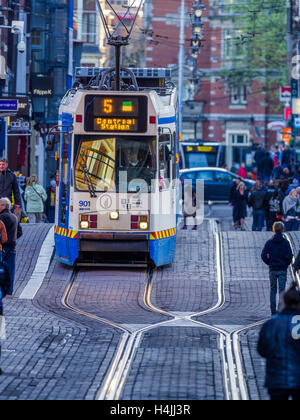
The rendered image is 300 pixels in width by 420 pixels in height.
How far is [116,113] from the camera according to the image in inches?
789

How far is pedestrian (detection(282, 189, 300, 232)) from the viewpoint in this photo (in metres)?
26.2

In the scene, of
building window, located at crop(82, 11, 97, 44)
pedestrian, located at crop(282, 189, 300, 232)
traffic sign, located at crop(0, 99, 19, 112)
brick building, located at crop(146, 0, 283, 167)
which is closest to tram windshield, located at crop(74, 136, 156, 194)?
traffic sign, located at crop(0, 99, 19, 112)

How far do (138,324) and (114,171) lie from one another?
4572 millimetres

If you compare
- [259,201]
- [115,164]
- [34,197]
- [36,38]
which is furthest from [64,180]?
[36,38]

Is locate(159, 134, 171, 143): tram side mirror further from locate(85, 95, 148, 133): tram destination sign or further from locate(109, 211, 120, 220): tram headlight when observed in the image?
locate(109, 211, 120, 220): tram headlight

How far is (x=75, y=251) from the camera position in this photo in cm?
2036

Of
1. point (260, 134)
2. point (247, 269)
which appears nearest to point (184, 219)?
point (247, 269)

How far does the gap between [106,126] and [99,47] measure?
56065 mm

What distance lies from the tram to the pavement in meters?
0.83

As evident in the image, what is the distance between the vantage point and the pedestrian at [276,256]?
17078 mm

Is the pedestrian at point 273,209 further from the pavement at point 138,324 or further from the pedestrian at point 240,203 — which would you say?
the pavement at point 138,324

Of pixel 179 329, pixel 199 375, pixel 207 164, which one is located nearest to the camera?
pixel 199 375

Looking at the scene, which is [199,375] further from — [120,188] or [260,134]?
[260,134]

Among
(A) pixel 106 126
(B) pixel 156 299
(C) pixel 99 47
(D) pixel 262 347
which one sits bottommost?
(B) pixel 156 299
